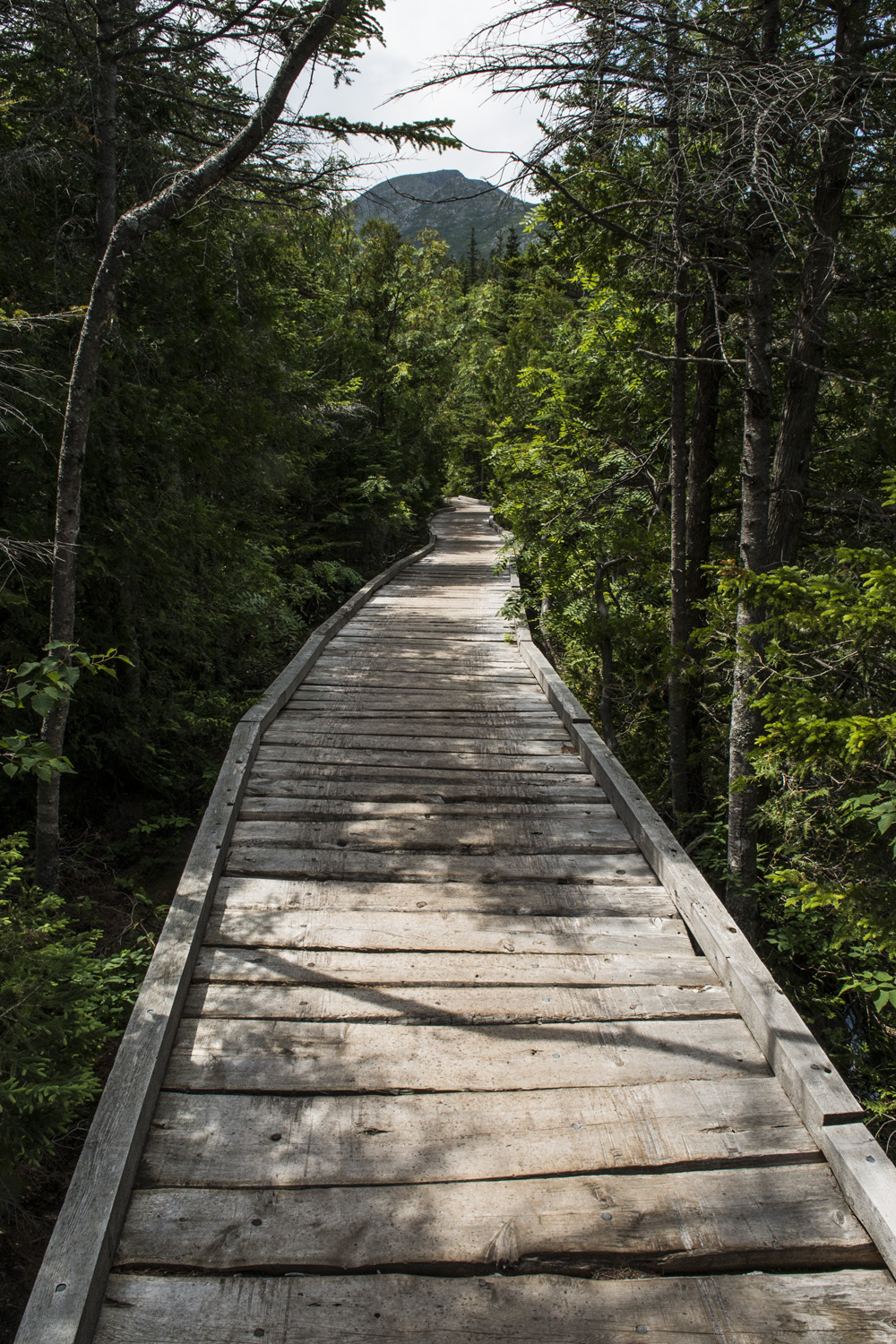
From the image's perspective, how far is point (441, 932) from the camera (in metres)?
3.39

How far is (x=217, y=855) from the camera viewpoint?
3.77m

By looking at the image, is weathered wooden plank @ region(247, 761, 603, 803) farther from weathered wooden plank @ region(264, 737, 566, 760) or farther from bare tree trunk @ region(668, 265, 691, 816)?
bare tree trunk @ region(668, 265, 691, 816)

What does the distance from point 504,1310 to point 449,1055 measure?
0.86m

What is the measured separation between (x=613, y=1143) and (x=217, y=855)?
2320 mm

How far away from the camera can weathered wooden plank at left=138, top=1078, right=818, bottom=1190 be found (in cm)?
224

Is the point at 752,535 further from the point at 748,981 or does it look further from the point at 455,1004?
the point at 455,1004

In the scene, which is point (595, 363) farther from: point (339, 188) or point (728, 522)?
point (339, 188)

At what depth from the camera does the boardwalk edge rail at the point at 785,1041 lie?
2094 mm

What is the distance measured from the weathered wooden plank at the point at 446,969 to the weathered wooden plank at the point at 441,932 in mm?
48

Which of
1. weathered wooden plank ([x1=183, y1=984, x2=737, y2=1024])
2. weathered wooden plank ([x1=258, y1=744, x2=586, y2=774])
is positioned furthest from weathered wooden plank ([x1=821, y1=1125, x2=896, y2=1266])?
weathered wooden plank ([x1=258, y1=744, x2=586, y2=774])

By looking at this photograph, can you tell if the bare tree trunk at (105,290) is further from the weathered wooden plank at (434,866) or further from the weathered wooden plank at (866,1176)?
the weathered wooden plank at (866,1176)

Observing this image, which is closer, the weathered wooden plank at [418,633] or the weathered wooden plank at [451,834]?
the weathered wooden plank at [451,834]

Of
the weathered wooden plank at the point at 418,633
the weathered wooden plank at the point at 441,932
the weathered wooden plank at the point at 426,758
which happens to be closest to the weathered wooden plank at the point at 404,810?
the weathered wooden plank at the point at 426,758

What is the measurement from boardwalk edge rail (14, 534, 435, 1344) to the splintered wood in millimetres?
81
